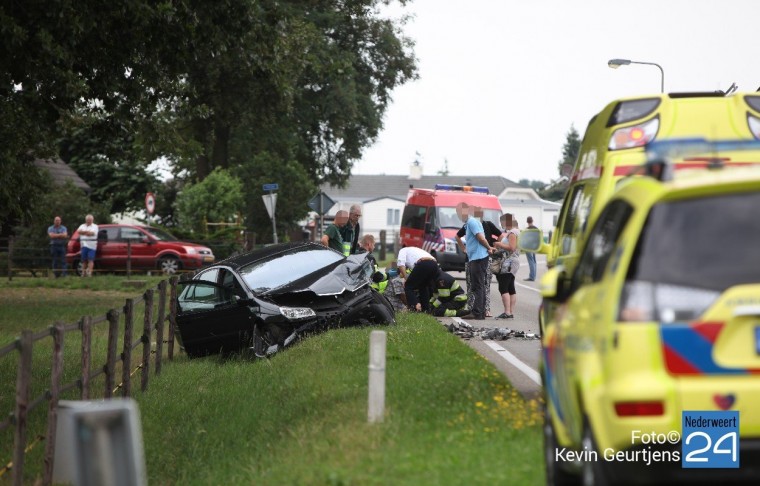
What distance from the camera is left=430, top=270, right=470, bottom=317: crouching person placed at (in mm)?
20219

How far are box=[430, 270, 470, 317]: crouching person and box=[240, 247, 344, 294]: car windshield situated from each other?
341cm

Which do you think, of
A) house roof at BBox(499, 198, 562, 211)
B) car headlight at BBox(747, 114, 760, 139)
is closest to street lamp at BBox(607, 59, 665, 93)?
car headlight at BBox(747, 114, 760, 139)

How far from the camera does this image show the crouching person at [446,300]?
66.3ft

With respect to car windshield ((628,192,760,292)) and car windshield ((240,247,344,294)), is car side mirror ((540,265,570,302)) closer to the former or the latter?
car windshield ((628,192,760,292))

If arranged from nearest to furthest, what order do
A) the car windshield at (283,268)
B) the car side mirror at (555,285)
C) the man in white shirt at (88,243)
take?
1. the car side mirror at (555,285)
2. the car windshield at (283,268)
3. the man in white shirt at (88,243)

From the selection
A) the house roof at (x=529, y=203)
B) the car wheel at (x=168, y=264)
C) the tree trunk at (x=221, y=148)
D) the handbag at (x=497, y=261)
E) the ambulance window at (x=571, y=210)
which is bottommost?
the car wheel at (x=168, y=264)

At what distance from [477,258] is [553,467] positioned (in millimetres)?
13248

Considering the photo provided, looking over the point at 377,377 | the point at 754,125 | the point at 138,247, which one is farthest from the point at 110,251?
the point at 754,125

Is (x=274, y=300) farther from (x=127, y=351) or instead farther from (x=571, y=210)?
(x=571, y=210)

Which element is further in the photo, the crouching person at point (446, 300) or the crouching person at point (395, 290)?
the crouching person at point (446, 300)

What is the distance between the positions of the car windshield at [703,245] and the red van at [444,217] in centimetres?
2798

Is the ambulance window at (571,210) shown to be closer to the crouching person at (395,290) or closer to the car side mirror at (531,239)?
the car side mirror at (531,239)

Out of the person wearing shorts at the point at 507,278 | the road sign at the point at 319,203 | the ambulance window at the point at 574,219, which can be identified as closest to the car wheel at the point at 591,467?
the ambulance window at the point at 574,219

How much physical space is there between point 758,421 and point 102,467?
2.53 m
